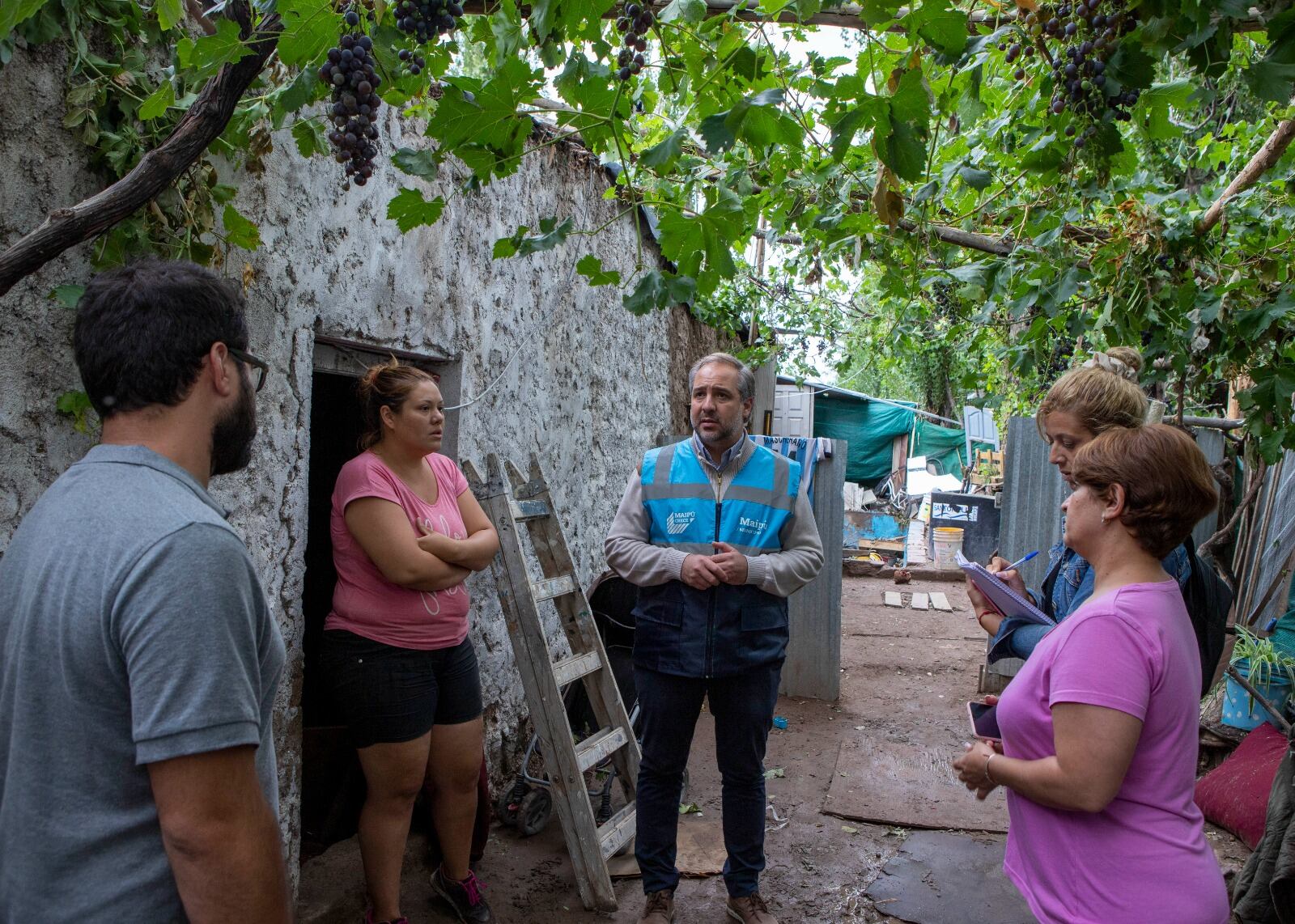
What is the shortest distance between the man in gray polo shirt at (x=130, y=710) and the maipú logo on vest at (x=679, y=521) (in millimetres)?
2161

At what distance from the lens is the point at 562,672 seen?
356cm

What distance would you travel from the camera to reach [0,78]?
1954 mm

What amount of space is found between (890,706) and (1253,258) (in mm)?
4084

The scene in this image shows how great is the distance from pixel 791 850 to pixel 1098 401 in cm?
266

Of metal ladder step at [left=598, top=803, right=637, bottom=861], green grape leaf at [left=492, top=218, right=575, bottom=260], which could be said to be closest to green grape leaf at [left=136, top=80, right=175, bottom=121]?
green grape leaf at [left=492, top=218, right=575, bottom=260]

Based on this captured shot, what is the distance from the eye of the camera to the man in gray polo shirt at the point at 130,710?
1.08 m

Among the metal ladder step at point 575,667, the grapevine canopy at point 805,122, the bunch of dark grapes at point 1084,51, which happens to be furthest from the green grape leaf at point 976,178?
the metal ladder step at point 575,667

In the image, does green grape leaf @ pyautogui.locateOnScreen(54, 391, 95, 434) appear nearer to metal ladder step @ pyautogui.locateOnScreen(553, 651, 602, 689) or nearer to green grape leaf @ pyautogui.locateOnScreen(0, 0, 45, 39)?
green grape leaf @ pyautogui.locateOnScreen(0, 0, 45, 39)

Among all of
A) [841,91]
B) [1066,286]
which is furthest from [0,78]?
[1066,286]

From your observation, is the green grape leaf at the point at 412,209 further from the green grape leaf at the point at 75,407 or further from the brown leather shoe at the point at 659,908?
the brown leather shoe at the point at 659,908

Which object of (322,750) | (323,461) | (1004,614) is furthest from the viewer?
(323,461)

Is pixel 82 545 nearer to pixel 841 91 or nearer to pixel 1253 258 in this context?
pixel 841 91

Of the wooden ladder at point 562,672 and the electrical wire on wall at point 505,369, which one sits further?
the electrical wire on wall at point 505,369

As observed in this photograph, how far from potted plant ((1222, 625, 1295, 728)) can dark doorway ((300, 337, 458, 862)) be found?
3970 mm
